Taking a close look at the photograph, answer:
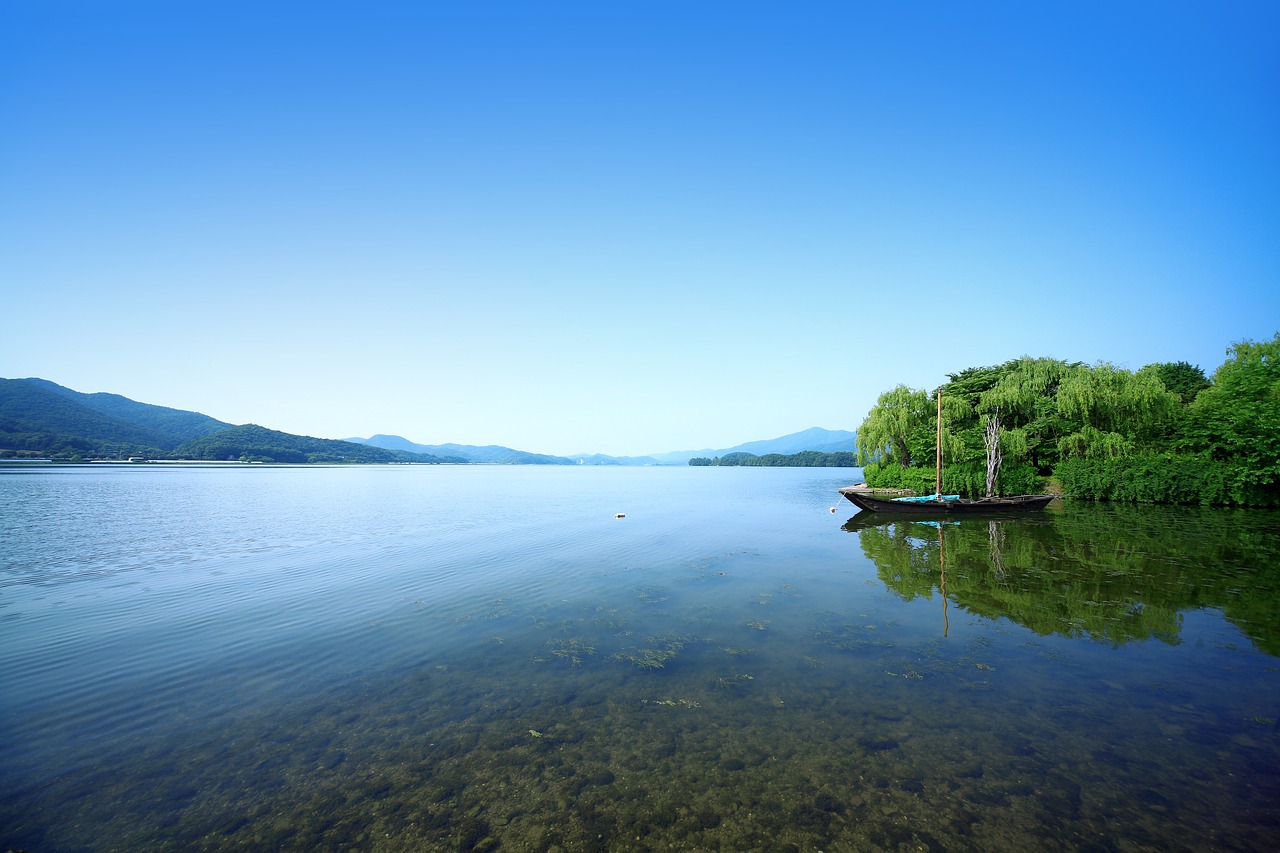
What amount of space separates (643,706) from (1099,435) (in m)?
45.4

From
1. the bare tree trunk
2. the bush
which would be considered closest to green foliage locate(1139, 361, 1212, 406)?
the bush

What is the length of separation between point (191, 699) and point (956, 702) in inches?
426

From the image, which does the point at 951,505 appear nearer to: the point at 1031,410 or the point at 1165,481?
the point at 1165,481

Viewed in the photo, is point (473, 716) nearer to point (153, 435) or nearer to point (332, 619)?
point (332, 619)

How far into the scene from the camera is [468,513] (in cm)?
3425

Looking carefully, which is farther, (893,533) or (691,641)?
(893,533)

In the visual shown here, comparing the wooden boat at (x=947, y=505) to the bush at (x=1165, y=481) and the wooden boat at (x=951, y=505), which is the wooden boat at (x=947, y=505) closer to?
the wooden boat at (x=951, y=505)

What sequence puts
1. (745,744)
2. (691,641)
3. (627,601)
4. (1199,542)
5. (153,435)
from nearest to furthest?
(745,744) < (691,641) < (627,601) < (1199,542) < (153,435)

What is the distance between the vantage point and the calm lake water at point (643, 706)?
187 inches

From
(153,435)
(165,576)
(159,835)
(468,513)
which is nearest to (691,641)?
(159,835)

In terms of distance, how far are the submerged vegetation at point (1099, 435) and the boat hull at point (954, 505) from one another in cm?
613

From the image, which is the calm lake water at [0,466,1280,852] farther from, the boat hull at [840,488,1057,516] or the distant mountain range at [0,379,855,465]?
the distant mountain range at [0,379,855,465]

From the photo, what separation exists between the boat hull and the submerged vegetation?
20.1 ft

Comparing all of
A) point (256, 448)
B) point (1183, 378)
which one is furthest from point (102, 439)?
point (1183, 378)
